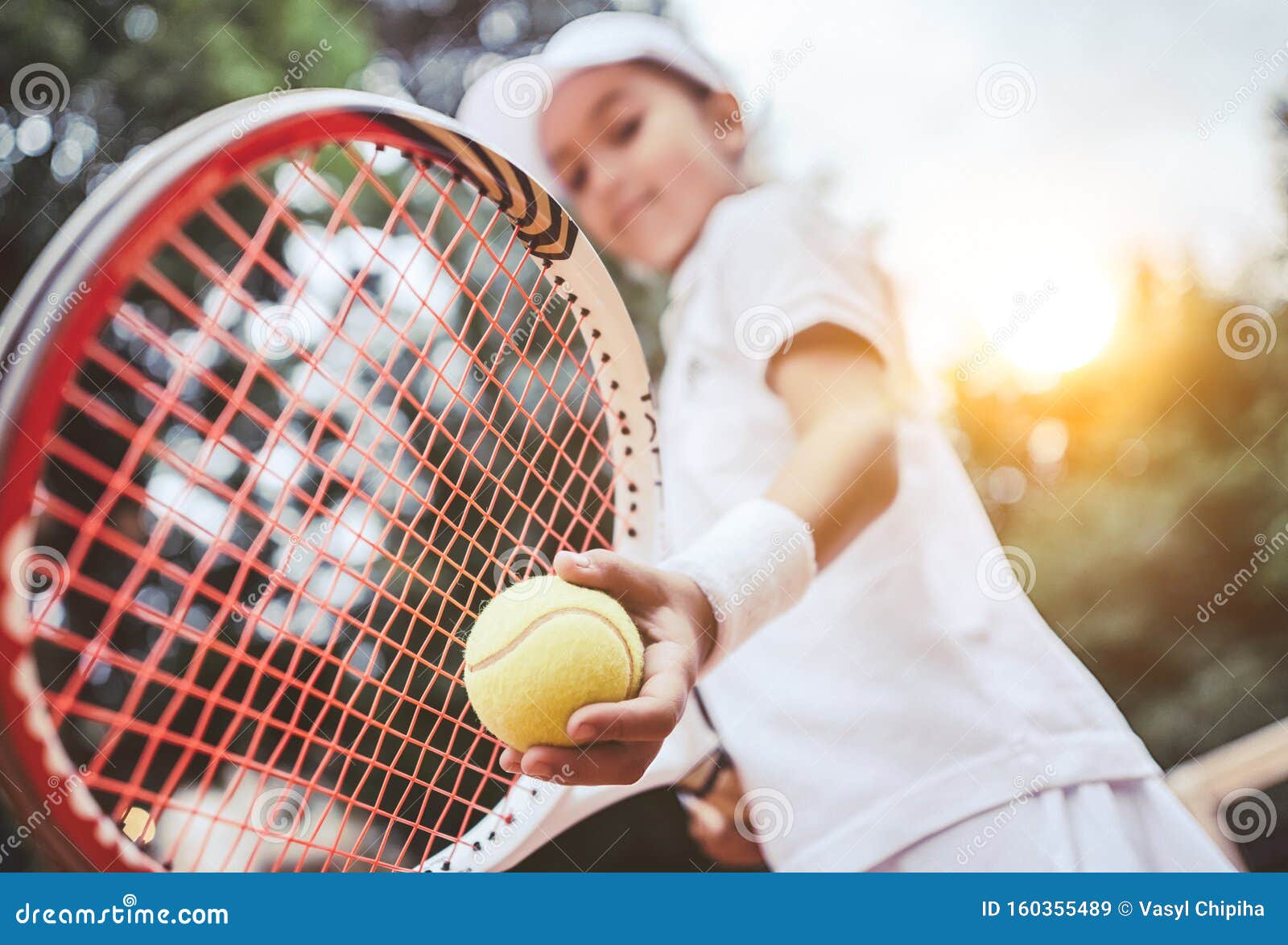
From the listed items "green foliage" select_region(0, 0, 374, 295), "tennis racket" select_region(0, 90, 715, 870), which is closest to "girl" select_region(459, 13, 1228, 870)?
→ "tennis racket" select_region(0, 90, 715, 870)

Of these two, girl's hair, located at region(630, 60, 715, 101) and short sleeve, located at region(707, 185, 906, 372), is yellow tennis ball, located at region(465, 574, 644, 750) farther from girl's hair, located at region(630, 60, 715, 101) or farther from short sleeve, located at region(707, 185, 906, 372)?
girl's hair, located at region(630, 60, 715, 101)

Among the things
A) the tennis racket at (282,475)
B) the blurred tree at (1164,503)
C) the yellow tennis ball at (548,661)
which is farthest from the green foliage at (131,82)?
the blurred tree at (1164,503)

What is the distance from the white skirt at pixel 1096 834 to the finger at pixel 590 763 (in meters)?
0.42

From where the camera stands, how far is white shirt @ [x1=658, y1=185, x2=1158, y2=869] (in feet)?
2.91

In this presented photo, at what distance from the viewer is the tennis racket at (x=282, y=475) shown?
1.57ft

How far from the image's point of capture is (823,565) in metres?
0.87

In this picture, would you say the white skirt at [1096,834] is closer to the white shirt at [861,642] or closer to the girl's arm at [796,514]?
the white shirt at [861,642]

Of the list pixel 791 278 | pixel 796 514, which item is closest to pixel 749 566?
pixel 796 514

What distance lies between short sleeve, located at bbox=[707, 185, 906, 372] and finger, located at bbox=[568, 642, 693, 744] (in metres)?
0.39

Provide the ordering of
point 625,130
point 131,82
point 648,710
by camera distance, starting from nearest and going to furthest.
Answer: point 648,710
point 625,130
point 131,82

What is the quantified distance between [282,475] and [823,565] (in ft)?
1.91

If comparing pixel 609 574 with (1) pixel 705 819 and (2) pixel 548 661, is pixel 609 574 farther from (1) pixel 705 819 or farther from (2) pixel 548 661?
(1) pixel 705 819

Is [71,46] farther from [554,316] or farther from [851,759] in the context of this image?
[851,759]
